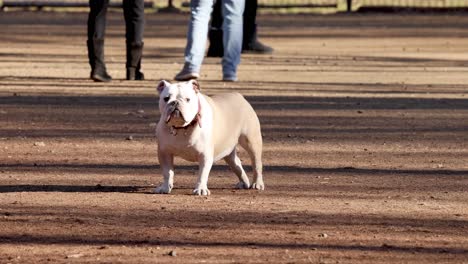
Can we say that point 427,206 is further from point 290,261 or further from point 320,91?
point 320,91

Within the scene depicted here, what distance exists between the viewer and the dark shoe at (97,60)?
16.7 m

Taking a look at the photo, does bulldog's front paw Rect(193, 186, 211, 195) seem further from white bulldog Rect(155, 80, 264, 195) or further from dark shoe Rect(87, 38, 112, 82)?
dark shoe Rect(87, 38, 112, 82)

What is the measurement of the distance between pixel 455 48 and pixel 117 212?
17.0 meters

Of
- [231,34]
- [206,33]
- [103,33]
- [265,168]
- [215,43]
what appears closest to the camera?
[265,168]

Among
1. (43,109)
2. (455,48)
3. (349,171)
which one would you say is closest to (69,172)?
(349,171)

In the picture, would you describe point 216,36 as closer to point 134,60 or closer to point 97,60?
point 134,60

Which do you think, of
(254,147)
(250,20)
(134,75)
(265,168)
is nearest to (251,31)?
(250,20)

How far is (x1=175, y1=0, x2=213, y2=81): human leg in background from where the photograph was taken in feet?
53.9

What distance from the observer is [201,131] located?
875 cm

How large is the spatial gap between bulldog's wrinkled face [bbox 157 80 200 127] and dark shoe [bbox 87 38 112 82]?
8010 mm

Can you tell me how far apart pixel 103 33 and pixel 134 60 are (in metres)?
0.54

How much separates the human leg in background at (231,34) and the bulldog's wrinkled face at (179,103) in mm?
8309

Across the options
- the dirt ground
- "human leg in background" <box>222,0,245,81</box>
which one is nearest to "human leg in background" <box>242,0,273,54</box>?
the dirt ground

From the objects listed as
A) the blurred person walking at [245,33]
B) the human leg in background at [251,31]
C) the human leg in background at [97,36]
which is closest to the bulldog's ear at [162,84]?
the human leg in background at [97,36]
